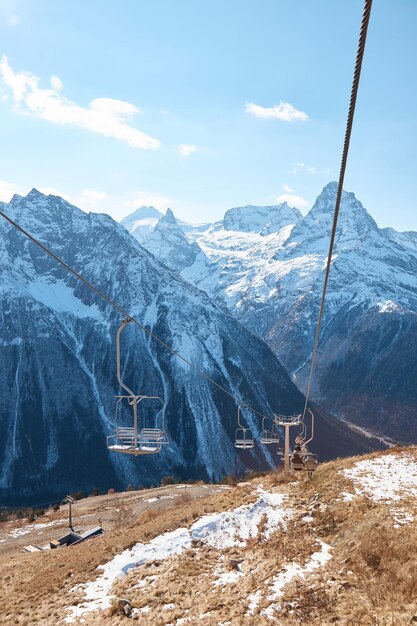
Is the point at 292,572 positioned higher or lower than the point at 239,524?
higher

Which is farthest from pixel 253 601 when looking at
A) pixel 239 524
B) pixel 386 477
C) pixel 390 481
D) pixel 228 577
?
pixel 386 477

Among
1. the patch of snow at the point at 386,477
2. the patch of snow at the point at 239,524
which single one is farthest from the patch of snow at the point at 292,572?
the patch of snow at the point at 386,477

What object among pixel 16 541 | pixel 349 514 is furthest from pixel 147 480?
pixel 349 514

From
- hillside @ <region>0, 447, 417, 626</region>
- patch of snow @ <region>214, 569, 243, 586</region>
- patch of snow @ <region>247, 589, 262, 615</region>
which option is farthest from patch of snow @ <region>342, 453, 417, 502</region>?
patch of snow @ <region>247, 589, 262, 615</region>

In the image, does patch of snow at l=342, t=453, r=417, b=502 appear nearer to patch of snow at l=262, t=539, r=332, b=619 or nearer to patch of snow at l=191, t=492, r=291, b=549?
patch of snow at l=191, t=492, r=291, b=549

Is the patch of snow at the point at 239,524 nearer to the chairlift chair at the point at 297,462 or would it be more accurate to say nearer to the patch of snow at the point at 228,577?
the patch of snow at the point at 228,577

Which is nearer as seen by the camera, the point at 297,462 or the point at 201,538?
the point at 201,538

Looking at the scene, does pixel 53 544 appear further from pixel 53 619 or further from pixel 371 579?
pixel 371 579

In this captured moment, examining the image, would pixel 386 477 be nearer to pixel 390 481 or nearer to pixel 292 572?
pixel 390 481
